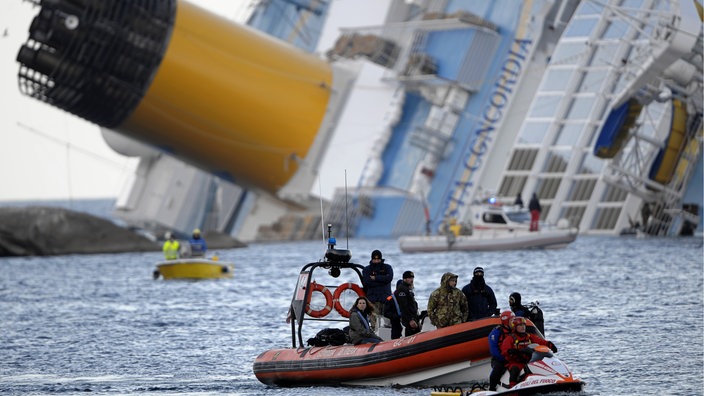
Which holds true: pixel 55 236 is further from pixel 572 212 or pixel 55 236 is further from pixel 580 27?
pixel 580 27

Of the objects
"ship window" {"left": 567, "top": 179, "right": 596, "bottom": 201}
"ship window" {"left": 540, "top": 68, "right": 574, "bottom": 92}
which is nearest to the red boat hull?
"ship window" {"left": 567, "top": 179, "right": 596, "bottom": 201}

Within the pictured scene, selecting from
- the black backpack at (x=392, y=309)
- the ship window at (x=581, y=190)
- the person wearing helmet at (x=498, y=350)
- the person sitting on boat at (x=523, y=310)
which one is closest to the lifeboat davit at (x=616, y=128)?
the ship window at (x=581, y=190)

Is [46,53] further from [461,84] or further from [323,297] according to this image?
[323,297]

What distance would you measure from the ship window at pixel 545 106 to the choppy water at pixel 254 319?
1483 centimetres

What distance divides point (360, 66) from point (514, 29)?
23.9 ft

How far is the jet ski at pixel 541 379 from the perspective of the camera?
2325cm

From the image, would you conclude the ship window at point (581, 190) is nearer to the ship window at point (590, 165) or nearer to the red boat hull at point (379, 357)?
the ship window at point (590, 165)

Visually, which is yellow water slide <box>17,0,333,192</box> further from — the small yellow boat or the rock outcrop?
the small yellow boat

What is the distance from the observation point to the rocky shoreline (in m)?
75.0

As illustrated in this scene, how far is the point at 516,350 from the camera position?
23.5 meters

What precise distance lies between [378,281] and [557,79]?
51.7 meters

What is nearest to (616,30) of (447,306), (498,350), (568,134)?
(568,134)

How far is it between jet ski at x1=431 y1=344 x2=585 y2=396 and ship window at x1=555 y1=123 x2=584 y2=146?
5349 cm

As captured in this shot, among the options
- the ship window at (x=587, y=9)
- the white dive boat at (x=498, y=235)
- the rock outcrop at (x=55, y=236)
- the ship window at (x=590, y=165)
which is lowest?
the rock outcrop at (x=55, y=236)
